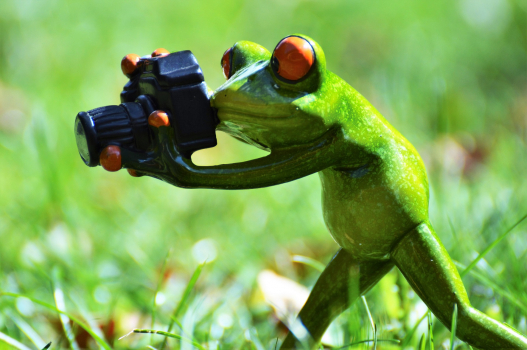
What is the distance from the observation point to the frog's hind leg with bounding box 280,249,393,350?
35.5 inches

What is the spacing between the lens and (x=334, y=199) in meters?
0.86

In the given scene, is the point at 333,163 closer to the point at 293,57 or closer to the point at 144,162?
the point at 293,57

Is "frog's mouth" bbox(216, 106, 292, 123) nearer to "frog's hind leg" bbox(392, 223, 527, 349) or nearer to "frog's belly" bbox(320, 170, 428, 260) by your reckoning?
"frog's belly" bbox(320, 170, 428, 260)

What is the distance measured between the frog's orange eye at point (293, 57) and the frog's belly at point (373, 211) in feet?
0.60

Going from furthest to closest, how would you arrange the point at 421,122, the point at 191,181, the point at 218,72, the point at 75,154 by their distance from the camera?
the point at 218,72, the point at 421,122, the point at 75,154, the point at 191,181

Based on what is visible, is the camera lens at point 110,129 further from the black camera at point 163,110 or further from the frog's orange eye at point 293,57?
the frog's orange eye at point 293,57

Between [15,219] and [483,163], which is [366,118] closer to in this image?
[15,219]

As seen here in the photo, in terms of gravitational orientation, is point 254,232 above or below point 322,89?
below

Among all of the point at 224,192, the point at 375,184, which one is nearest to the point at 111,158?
the point at 375,184

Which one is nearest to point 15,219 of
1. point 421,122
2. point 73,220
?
point 73,220

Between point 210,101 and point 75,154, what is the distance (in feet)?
4.20

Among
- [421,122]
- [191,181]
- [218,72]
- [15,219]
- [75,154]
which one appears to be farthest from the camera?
[218,72]

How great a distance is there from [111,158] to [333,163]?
319 mm

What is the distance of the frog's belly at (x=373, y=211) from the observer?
0.82 m
